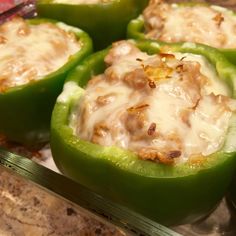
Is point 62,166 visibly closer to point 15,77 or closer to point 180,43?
point 15,77

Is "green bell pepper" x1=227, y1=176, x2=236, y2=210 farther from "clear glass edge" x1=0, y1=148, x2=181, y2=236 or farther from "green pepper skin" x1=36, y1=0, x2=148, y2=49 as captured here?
"green pepper skin" x1=36, y1=0, x2=148, y2=49

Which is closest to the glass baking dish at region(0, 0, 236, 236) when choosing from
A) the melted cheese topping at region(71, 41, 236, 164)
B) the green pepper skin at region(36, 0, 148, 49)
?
the melted cheese topping at region(71, 41, 236, 164)

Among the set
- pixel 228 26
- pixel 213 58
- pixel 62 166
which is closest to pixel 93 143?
pixel 62 166

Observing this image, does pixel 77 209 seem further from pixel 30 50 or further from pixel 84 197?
pixel 30 50

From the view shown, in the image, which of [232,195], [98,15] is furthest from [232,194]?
[98,15]

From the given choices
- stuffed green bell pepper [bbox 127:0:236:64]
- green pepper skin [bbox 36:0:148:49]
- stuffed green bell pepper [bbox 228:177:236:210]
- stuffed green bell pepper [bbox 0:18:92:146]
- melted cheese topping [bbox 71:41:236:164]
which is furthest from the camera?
green pepper skin [bbox 36:0:148:49]

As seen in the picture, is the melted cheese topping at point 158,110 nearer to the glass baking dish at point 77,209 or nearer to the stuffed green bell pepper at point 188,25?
the glass baking dish at point 77,209
